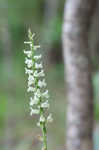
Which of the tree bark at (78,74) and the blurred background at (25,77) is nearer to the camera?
the tree bark at (78,74)

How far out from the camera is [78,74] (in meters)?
3.07

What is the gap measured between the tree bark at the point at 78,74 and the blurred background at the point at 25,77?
140 centimetres

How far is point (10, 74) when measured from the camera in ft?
53.5

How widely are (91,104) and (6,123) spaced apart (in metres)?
6.32

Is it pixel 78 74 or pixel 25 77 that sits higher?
pixel 78 74

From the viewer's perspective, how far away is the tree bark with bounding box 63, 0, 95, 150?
2.99 m

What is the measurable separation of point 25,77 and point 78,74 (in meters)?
12.9

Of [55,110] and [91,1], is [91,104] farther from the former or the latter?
[55,110]

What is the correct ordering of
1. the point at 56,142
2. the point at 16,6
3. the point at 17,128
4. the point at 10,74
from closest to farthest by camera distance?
the point at 56,142
the point at 17,128
the point at 10,74
the point at 16,6

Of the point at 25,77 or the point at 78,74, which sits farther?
the point at 25,77

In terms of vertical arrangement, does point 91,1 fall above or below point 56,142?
above

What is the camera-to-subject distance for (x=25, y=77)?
15.9 meters

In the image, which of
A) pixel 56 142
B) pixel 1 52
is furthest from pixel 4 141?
pixel 1 52

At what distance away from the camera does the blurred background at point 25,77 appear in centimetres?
811
